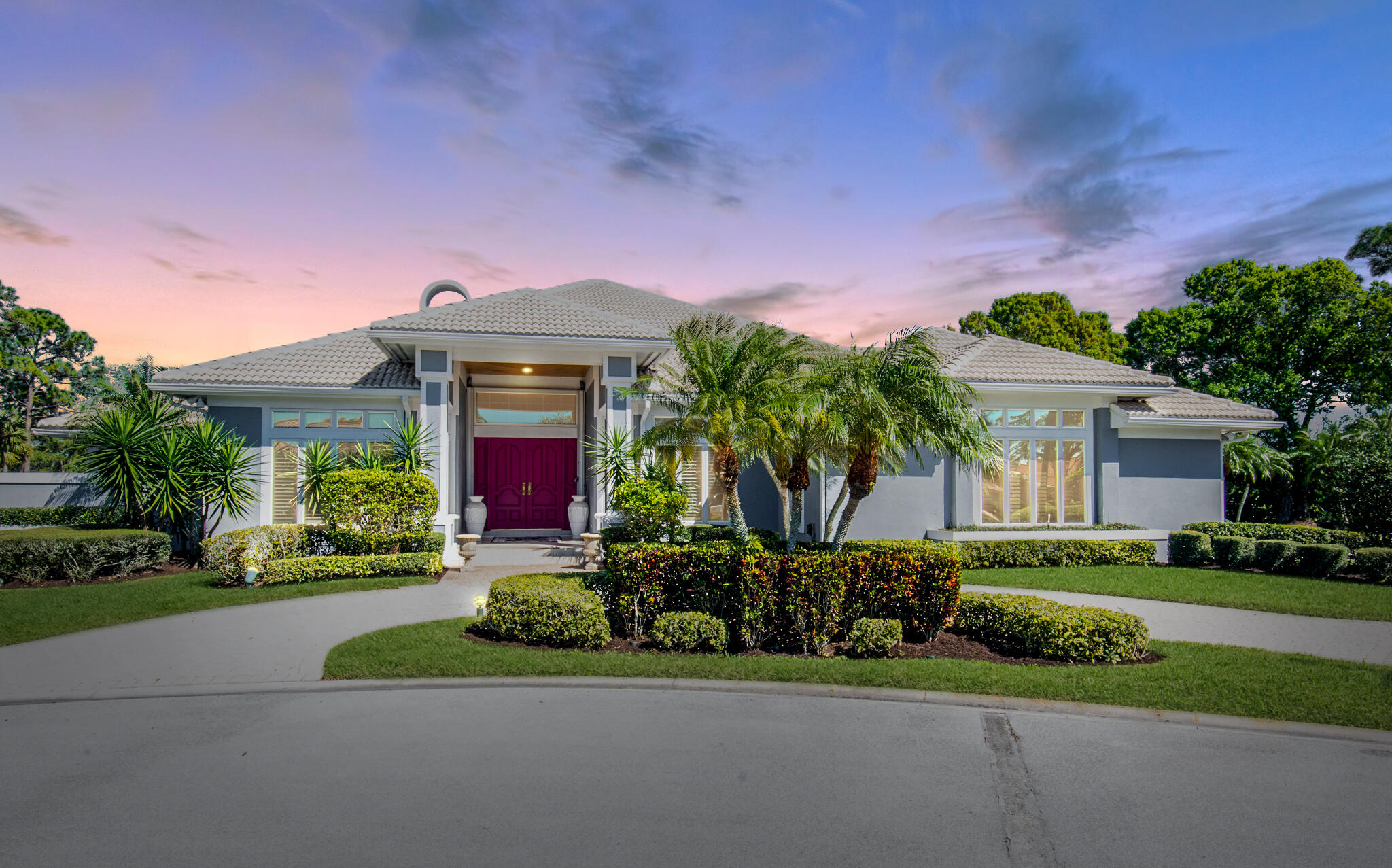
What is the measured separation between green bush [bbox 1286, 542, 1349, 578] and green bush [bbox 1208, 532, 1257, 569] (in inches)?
26.2

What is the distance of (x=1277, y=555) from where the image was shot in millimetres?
14992

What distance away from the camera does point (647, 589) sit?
8.87m

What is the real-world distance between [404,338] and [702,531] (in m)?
6.81

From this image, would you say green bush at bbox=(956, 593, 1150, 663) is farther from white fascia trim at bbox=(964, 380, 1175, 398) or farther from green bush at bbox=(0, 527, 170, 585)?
green bush at bbox=(0, 527, 170, 585)

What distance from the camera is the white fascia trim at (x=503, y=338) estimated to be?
14.1 meters

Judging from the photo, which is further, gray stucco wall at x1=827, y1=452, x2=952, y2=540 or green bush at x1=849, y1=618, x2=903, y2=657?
gray stucco wall at x1=827, y1=452, x2=952, y2=540

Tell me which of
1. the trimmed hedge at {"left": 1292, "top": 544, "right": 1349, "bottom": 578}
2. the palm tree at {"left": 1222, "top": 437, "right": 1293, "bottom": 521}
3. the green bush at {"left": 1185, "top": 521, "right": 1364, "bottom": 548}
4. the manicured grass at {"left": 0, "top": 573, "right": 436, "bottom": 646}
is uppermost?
the palm tree at {"left": 1222, "top": 437, "right": 1293, "bottom": 521}

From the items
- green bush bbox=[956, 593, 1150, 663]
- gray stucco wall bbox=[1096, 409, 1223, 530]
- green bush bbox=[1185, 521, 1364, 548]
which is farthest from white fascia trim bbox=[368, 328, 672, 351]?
green bush bbox=[1185, 521, 1364, 548]

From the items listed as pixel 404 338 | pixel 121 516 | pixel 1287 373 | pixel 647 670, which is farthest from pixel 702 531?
pixel 1287 373

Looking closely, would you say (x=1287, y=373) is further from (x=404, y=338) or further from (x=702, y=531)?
(x=404, y=338)

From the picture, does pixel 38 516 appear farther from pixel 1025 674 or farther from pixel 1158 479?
pixel 1158 479

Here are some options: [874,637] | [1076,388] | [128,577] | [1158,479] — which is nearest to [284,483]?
[128,577]

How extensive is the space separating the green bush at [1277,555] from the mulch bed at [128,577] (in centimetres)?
2123

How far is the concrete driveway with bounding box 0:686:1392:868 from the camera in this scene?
4238 millimetres
